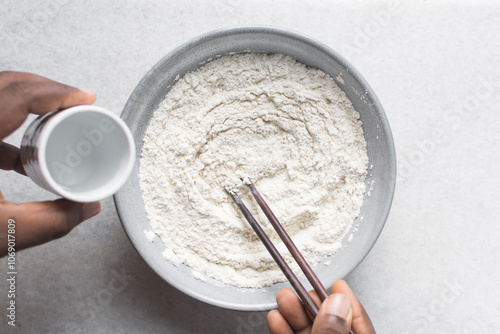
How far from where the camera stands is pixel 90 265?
43.8 inches

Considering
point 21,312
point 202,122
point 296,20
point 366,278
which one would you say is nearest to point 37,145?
point 202,122

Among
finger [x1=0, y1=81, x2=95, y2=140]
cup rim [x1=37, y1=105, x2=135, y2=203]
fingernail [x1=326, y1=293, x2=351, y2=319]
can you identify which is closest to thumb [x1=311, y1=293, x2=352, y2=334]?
fingernail [x1=326, y1=293, x2=351, y2=319]

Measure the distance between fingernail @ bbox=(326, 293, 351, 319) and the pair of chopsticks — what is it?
0.14ft

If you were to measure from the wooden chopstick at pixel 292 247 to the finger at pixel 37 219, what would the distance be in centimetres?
39

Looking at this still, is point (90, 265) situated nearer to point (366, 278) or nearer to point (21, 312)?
point (21, 312)

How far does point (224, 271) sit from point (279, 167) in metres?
0.28

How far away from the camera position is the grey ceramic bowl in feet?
3.12

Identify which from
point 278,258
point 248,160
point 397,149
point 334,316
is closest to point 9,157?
point 248,160

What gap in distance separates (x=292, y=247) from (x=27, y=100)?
0.61 meters

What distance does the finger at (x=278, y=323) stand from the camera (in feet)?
3.17

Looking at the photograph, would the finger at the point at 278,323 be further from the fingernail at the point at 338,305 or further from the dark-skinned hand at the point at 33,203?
the dark-skinned hand at the point at 33,203

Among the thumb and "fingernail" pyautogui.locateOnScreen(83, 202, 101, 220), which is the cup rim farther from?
the thumb

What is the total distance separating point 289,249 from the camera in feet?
3.16

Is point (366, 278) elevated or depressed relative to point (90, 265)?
elevated
